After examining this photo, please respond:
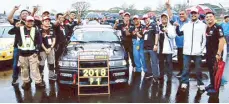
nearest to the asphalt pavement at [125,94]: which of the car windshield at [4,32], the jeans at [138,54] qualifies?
the jeans at [138,54]

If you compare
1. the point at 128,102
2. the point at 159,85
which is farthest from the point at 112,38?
the point at 128,102

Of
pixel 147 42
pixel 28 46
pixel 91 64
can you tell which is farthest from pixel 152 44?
pixel 28 46

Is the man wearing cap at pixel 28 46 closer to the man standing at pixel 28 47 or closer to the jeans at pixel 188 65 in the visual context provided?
the man standing at pixel 28 47

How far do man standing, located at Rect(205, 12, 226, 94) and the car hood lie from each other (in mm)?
2022

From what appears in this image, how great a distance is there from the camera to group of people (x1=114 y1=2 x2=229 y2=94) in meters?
7.08

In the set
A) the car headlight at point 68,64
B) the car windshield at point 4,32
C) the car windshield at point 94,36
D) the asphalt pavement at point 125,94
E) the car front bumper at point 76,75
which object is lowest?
the asphalt pavement at point 125,94

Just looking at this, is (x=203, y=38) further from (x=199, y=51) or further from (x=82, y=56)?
(x=82, y=56)

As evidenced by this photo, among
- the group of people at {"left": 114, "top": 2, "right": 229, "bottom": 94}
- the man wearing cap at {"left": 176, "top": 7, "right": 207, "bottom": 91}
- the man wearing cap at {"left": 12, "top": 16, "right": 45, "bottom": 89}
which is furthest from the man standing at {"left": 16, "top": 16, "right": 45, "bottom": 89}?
the man wearing cap at {"left": 176, "top": 7, "right": 207, "bottom": 91}

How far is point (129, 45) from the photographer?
9.92 meters

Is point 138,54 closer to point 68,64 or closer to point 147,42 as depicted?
point 147,42

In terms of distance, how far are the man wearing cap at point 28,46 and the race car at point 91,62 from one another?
63cm

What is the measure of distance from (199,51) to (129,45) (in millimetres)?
3107

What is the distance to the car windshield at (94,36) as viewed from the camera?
8461 mm

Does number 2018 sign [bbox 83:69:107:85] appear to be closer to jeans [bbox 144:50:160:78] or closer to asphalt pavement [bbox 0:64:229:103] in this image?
asphalt pavement [bbox 0:64:229:103]
